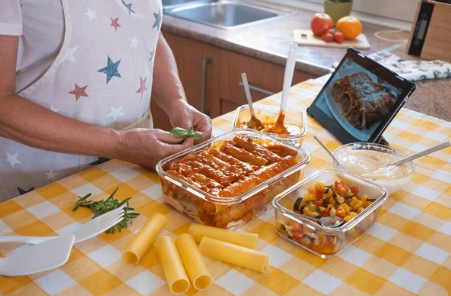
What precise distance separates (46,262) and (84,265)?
0.08 metres

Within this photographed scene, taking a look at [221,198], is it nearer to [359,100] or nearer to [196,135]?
[196,135]

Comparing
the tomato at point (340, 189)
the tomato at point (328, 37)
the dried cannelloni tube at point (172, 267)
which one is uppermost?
the tomato at point (328, 37)

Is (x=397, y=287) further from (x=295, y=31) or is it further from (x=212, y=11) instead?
(x=212, y=11)

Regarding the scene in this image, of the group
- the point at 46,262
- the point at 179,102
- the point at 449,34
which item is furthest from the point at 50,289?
the point at 449,34

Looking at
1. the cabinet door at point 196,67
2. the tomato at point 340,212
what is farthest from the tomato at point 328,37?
the tomato at point 340,212

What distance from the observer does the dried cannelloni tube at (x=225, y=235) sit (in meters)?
0.91

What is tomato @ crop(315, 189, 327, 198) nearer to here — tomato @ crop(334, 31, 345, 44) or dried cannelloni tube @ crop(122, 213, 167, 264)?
dried cannelloni tube @ crop(122, 213, 167, 264)

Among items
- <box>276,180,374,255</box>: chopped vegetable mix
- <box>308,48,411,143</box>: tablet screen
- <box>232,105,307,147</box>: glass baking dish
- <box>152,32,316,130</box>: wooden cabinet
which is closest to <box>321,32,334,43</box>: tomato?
<box>152,32,316,130</box>: wooden cabinet

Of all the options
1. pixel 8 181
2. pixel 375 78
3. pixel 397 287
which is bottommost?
pixel 8 181

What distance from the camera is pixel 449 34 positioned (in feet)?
6.71

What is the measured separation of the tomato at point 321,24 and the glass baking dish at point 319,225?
57.2 inches

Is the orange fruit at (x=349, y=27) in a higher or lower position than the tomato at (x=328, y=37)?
higher

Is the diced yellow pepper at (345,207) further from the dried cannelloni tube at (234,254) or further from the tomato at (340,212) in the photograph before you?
the dried cannelloni tube at (234,254)

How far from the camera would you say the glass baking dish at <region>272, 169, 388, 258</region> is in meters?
0.90
